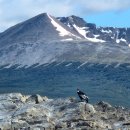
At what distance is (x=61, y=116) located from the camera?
189 ft

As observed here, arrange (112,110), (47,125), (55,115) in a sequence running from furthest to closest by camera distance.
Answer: (112,110) < (55,115) < (47,125)

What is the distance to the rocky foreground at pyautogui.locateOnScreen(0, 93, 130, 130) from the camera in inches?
2090

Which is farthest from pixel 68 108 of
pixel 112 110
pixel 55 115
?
pixel 112 110

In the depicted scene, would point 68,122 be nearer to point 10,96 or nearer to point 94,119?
point 94,119

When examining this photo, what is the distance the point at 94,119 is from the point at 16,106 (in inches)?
412

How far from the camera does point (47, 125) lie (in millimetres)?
52812

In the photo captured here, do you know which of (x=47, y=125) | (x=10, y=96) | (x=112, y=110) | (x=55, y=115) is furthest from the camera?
(x=10, y=96)

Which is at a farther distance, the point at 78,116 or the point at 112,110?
the point at 112,110

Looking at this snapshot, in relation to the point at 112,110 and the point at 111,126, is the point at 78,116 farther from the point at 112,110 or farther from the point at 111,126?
the point at 112,110

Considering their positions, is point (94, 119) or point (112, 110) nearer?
point (94, 119)

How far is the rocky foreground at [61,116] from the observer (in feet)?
174

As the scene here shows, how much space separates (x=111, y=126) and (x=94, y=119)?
189 cm

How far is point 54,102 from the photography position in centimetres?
6347

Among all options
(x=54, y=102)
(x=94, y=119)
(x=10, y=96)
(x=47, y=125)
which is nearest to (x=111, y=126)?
(x=94, y=119)
